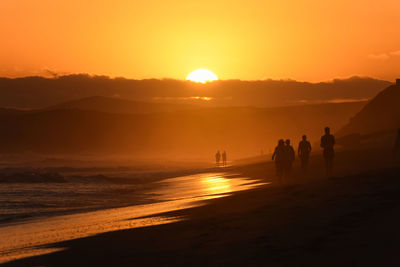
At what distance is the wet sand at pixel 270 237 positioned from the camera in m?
8.30

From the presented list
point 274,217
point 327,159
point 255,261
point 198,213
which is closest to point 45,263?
point 255,261

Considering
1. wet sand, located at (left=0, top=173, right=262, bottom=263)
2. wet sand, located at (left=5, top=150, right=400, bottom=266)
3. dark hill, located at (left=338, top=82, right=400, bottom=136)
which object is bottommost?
wet sand, located at (left=0, top=173, right=262, bottom=263)

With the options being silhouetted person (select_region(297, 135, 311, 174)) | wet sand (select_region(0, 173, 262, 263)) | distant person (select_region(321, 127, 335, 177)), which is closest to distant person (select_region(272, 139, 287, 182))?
silhouetted person (select_region(297, 135, 311, 174))

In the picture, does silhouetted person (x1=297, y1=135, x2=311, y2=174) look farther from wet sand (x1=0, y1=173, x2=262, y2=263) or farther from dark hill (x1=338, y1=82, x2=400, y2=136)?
dark hill (x1=338, y1=82, x2=400, y2=136)

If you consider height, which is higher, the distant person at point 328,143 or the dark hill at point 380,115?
the dark hill at point 380,115

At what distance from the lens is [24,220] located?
1784cm

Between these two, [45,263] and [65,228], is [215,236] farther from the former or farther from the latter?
[65,228]

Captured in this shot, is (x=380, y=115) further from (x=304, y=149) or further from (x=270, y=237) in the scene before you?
(x=270, y=237)

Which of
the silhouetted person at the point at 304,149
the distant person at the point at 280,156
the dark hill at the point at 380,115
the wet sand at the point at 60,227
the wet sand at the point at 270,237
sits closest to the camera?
the wet sand at the point at 270,237

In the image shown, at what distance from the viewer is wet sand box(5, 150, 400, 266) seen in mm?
8305

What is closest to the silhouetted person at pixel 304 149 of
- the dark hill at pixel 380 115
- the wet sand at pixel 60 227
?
the wet sand at pixel 60 227

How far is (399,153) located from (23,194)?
17.1 m

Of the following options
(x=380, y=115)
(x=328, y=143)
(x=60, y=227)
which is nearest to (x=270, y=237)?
(x=60, y=227)

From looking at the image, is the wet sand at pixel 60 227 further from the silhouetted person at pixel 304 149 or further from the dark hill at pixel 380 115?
the dark hill at pixel 380 115
